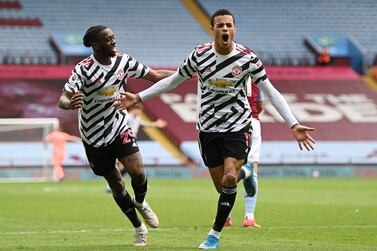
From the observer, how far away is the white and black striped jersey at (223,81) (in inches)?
405

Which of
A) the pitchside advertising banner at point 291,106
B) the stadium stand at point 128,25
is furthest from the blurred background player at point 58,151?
the stadium stand at point 128,25

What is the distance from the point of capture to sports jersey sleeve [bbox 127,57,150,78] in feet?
36.5

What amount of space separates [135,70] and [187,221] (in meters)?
4.49

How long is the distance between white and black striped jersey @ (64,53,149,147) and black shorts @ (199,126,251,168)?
3.44ft

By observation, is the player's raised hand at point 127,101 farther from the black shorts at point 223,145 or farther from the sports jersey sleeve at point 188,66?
the black shorts at point 223,145

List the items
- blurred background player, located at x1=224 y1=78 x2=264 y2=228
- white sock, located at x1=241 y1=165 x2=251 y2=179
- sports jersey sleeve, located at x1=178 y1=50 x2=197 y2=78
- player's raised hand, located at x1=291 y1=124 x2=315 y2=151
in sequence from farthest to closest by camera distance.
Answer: blurred background player, located at x1=224 y1=78 x2=264 y2=228
white sock, located at x1=241 y1=165 x2=251 y2=179
sports jersey sleeve, located at x1=178 y1=50 x2=197 y2=78
player's raised hand, located at x1=291 y1=124 x2=315 y2=151

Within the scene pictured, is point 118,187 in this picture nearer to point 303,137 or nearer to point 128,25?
point 303,137

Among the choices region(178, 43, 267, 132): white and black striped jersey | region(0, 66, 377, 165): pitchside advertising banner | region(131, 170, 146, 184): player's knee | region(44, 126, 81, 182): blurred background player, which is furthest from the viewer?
region(0, 66, 377, 165): pitchside advertising banner

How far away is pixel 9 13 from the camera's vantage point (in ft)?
141

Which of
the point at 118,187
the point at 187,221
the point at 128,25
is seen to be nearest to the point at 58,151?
the point at 128,25

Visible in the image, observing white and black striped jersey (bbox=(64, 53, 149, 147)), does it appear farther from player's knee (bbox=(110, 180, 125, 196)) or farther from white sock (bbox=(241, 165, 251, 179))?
white sock (bbox=(241, 165, 251, 179))

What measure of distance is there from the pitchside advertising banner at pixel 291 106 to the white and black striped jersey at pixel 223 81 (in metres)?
27.8

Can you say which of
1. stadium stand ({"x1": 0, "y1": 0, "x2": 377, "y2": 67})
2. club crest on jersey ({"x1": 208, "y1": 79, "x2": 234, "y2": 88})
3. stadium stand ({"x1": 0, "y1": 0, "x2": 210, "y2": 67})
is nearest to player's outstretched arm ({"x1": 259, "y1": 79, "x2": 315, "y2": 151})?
club crest on jersey ({"x1": 208, "y1": 79, "x2": 234, "y2": 88})

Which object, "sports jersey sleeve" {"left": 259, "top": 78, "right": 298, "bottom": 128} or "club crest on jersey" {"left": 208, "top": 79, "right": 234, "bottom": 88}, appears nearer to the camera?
"sports jersey sleeve" {"left": 259, "top": 78, "right": 298, "bottom": 128}
